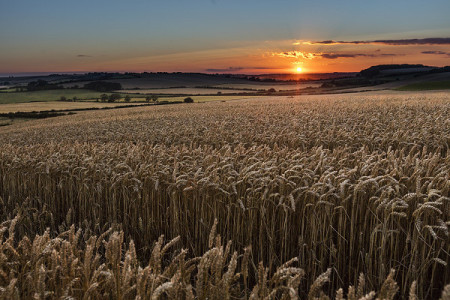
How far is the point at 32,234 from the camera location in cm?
565

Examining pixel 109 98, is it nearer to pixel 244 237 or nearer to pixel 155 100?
pixel 155 100

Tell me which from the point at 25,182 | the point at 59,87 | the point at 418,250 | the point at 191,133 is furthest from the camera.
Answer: the point at 59,87

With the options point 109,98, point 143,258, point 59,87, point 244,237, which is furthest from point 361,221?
point 59,87

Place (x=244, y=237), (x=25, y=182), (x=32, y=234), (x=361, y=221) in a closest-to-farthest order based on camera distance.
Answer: (x=361, y=221), (x=244, y=237), (x=32, y=234), (x=25, y=182)

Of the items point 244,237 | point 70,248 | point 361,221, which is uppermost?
point 70,248

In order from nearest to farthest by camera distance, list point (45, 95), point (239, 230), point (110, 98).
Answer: point (239, 230)
point (110, 98)
point (45, 95)

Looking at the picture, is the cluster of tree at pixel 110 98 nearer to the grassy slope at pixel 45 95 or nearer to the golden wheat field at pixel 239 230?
the grassy slope at pixel 45 95

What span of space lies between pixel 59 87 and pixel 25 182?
85906 mm

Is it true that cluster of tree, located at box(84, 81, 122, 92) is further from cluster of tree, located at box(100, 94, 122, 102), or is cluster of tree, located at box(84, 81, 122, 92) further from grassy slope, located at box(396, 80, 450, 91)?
grassy slope, located at box(396, 80, 450, 91)

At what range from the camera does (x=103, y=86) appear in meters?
81.3

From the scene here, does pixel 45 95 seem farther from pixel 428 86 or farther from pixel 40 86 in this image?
pixel 428 86

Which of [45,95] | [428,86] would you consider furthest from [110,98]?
[428,86]

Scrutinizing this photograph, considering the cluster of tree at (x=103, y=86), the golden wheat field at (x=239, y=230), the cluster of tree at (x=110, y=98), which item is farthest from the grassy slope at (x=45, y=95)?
the golden wheat field at (x=239, y=230)

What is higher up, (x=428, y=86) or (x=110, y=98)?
(x=428, y=86)
